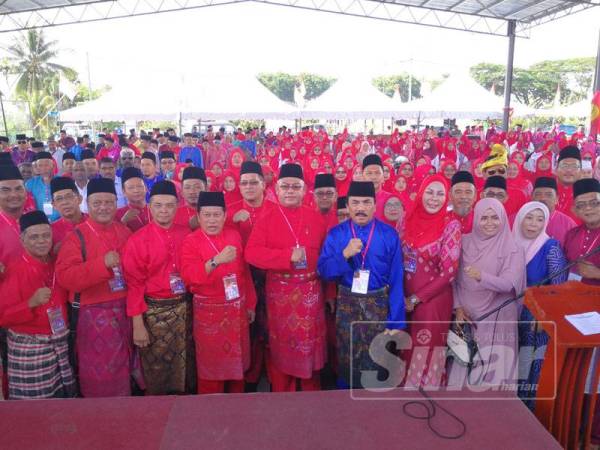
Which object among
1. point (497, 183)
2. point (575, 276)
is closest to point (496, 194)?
point (497, 183)

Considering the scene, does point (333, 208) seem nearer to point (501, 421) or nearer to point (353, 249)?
point (353, 249)

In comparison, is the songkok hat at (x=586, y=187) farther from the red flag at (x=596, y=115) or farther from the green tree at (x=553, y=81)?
the green tree at (x=553, y=81)

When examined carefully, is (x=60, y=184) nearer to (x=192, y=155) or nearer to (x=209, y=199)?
(x=209, y=199)

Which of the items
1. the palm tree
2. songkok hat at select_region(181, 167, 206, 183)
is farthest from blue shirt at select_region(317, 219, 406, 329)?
the palm tree

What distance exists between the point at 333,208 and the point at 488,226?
162 cm

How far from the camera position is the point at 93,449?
1.57m

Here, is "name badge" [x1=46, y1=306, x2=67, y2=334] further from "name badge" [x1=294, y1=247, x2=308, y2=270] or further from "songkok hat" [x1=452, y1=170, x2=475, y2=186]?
"songkok hat" [x1=452, y1=170, x2=475, y2=186]

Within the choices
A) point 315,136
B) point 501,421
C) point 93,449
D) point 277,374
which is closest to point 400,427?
point 501,421

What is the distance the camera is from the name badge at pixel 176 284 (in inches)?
115

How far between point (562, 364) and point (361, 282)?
1185 mm

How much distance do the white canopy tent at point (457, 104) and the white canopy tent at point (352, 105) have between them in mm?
732

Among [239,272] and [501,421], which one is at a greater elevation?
[239,272]

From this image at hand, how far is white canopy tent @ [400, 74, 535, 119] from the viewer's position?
1622cm

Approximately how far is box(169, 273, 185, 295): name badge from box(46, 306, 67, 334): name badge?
688 mm
